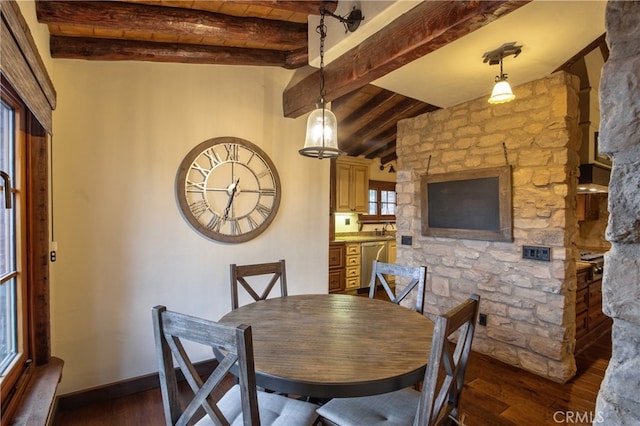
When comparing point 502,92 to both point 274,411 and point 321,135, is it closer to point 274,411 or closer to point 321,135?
point 321,135

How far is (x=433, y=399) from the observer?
1156 mm

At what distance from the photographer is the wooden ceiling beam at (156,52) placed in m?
2.13

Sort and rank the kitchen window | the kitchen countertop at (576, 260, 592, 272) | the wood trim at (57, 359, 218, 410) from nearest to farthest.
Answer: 1. the wood trim at (57, 359, 218, 410)
2. the kitchen countertop at (576, 260, 592, 272)
3. the kitchen window

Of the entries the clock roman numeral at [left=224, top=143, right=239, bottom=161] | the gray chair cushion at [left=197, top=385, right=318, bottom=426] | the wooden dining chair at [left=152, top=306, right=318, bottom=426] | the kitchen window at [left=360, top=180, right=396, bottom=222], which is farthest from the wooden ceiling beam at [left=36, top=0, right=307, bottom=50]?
the kitchen window at [left=360, top=180, right=396, bottom=222]

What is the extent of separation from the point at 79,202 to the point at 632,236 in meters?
2.76

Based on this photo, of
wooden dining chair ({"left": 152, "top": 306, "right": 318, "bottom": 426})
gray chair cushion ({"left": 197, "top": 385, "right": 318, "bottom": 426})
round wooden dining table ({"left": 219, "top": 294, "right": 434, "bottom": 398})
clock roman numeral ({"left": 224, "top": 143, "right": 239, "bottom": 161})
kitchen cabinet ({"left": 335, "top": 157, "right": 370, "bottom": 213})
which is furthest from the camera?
kitchen cabinet ({"left": 335, "top": 157, "right": 370, "bottom": 213})

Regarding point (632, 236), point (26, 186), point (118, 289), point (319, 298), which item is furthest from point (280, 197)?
point (632, 236)

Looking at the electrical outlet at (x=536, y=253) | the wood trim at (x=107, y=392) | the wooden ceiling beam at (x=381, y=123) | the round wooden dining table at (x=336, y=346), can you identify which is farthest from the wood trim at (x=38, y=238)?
the wooden ceiling beam at (x=381, y=123)

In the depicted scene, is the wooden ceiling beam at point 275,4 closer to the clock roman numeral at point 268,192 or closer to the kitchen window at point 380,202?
the clock roman numeral at point 268,192

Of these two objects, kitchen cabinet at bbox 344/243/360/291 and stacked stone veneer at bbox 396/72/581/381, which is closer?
stacked stone veneer at bbox 396/72/581/381

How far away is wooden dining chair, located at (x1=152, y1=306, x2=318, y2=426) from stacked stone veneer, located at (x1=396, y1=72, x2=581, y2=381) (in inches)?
86.6

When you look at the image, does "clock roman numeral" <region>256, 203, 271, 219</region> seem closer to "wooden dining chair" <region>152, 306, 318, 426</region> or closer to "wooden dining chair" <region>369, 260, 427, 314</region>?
"wooden dining chair" <region>369, 260, 427, 314</region>

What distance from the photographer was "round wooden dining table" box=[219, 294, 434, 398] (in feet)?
3.85

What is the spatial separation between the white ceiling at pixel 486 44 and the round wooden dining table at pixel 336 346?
172 centimetres
